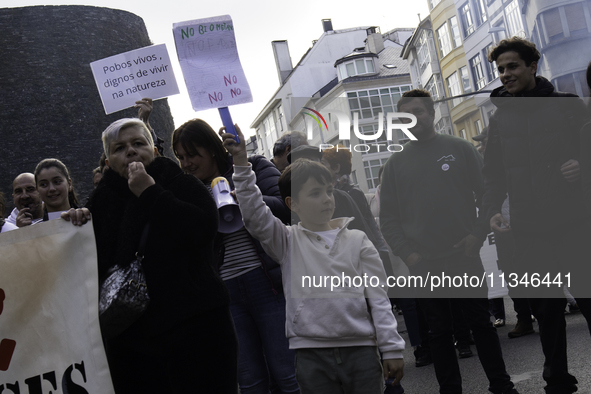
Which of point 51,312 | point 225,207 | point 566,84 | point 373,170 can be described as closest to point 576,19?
point 566,84

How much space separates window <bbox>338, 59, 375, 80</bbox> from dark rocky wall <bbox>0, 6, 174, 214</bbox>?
2346 cm

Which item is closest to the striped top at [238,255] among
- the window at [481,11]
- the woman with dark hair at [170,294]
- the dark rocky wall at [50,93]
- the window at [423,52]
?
the woman with dark hair at [170,294]

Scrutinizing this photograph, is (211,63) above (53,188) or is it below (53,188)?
above

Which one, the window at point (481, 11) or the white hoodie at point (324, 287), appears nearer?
the white hoodie at point (324, 287)

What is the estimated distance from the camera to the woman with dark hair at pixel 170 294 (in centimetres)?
267

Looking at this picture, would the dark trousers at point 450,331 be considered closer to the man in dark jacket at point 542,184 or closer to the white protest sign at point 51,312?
the man in dark jacket at point 542,184

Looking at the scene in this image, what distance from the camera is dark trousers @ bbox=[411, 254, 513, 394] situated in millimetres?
3957

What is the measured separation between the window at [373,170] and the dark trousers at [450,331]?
58 centimetres

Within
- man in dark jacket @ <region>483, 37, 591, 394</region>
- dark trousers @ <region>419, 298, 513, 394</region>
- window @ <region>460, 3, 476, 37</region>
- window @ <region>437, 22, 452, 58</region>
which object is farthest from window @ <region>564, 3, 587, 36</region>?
window @ <region>437, 22, 452, 58</region>

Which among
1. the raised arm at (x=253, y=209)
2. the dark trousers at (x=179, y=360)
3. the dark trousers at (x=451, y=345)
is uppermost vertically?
the raised arm at (x=253, y=209)

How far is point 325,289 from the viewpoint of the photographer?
3.01 metres

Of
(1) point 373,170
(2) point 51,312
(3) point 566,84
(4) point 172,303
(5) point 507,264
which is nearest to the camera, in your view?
(4) point 172,303

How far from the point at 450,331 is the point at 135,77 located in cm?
307

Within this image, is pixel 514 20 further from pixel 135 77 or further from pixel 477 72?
pixel 135 77
